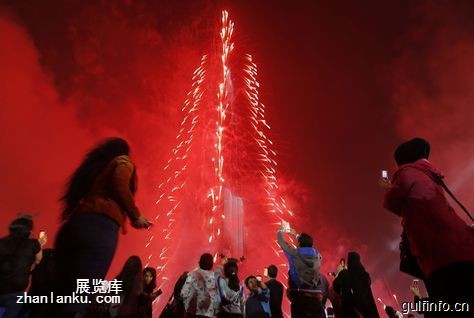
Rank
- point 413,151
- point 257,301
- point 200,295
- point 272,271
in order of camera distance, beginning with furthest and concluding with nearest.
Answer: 1. point 272,271
2. point 257,301
3. point 200,295
4. point 413,151

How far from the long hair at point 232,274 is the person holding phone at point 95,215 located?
3426 mm

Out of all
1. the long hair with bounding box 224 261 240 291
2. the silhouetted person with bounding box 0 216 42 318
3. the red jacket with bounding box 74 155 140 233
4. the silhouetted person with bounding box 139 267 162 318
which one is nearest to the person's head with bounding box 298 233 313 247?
the long hair with bounding box 224 261 240 291

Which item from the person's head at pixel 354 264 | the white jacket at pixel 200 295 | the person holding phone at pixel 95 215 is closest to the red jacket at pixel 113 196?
the person holding phone at pixel 95 215

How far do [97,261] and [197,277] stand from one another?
3.47m

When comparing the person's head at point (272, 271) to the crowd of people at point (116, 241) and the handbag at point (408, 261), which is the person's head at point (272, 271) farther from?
the handbag at point (408, 261)

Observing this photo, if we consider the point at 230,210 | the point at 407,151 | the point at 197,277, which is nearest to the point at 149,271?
the point at 197,277

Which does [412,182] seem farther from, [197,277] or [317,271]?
[197,277]

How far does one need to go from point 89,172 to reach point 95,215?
0.52 meters

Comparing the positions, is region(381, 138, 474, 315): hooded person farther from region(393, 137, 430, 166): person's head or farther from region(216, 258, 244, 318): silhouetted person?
region(216, 258, 244, 318): silhouetted person

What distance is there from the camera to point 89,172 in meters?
3.20

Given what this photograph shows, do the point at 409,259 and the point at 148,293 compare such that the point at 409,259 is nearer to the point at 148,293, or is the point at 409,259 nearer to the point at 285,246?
the point at 285,246

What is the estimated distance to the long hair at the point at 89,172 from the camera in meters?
3.11

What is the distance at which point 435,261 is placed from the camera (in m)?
2.52

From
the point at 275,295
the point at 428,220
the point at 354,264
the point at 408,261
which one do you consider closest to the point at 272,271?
the point at 275,295
